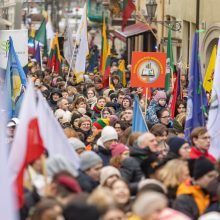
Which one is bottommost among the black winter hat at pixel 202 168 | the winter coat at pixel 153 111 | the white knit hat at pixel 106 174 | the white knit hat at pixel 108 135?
the winter coat at pixel 153 111

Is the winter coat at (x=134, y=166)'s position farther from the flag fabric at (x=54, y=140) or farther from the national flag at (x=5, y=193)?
the national flag at (x=5, y=193)

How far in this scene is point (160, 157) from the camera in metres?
11.9

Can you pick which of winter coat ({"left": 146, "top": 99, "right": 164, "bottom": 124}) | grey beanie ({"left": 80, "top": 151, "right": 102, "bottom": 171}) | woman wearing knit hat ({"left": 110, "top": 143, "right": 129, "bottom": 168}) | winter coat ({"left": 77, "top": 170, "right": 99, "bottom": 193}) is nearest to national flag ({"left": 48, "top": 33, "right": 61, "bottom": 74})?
winter coat ({"left": 146, "top": 99, "right": 164, "bottom": 124})

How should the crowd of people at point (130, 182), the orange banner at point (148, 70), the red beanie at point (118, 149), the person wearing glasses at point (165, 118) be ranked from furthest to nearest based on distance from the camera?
the orange banner at point (148, 70), the person wearing glasses at point (165, 118), the red beanie at point (118, 149), the crowd of people at point (130, 182)

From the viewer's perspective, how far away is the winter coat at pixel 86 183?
10.6 m

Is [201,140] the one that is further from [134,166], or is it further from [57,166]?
[57,166]

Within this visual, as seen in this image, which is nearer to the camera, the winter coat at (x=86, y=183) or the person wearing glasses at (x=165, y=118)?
the winter coat at (x=86, y=183)

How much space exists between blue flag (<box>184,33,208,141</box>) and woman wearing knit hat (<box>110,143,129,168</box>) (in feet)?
4.02

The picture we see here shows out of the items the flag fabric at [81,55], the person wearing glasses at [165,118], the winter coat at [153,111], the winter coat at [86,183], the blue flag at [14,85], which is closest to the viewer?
the winter coat at [86,183]

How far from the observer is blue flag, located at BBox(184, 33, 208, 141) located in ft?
46.6

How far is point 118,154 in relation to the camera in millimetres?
12688

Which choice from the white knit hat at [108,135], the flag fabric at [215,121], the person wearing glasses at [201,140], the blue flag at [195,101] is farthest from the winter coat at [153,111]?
the person wearing glasses at [201,140]

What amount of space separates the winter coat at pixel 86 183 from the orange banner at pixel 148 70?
30.9 feet

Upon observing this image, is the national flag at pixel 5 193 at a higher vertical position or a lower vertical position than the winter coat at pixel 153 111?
higher
